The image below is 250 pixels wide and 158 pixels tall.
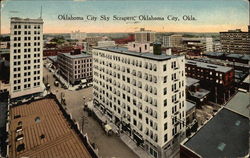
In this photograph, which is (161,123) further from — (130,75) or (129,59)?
(129,59)

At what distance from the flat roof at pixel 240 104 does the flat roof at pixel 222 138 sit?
1.32 meters

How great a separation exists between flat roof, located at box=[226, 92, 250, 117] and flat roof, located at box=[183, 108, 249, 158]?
1.32m

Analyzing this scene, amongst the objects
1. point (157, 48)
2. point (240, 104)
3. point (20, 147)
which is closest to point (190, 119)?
point (240, 104)

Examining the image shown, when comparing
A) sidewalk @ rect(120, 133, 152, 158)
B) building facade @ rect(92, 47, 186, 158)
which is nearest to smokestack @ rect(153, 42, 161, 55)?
building facade @ rect(92, 47, 186, 158)

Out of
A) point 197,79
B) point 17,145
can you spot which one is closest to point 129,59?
point 17,145

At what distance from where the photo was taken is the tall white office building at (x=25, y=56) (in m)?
28.5

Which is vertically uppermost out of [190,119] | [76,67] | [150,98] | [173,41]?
[173,41]

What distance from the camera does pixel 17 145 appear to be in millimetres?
12852

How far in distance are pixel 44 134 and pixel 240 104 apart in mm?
23636

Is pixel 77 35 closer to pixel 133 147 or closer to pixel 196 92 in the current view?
pixel 133 147

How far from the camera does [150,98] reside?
1831cm

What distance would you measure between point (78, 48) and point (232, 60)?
49.8 metres

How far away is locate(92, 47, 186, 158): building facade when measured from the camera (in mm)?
17453

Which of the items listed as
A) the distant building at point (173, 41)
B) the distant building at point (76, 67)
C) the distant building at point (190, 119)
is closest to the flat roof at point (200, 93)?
the distant building at point (190, 119)
